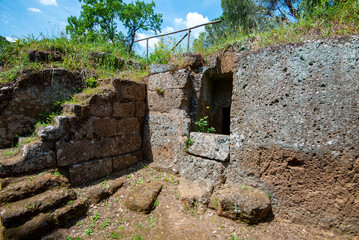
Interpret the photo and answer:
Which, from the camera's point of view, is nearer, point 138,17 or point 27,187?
point 27,187

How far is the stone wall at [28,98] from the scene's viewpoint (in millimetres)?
2959

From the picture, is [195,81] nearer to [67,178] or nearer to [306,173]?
[306,173]

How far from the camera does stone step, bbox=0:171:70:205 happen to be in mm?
2277

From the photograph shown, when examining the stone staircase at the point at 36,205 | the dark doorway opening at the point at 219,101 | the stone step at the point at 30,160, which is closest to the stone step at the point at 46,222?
Result: the stone staircase at the point at 36,205

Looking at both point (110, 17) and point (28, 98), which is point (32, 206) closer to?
point (28, 98)

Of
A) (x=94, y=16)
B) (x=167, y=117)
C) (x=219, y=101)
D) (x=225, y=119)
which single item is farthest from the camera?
(x=94, y=16)

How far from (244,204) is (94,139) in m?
2.71

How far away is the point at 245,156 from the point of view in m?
2.52

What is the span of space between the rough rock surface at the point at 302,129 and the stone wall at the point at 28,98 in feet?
10.7

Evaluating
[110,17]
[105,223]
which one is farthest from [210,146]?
[110,17]

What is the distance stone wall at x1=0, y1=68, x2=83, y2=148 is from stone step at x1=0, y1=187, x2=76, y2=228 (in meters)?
1.29

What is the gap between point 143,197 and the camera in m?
2.84

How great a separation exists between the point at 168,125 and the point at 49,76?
242 centimetres

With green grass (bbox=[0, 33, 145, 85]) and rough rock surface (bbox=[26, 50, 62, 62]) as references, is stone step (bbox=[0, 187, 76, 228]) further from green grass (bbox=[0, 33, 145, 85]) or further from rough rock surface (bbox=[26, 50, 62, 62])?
rough rock surface (bbox=[26, 50, 62, 62])
